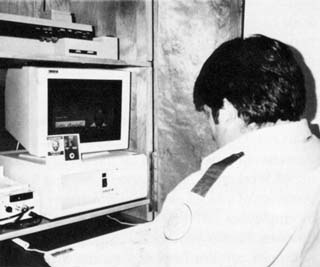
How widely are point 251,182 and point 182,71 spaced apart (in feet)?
2.75

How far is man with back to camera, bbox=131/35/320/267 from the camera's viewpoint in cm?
95

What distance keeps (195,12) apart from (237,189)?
921 millimetres

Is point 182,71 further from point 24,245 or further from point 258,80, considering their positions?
point 24,245

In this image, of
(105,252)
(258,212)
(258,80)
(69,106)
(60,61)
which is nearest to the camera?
(258,212)

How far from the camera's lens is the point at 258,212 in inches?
37.1

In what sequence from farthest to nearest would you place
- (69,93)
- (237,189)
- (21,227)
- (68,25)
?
(68,25), (69,93), (21,227), (237,189)

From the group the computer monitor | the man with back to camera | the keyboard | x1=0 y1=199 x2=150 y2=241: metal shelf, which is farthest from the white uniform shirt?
the computer monitor

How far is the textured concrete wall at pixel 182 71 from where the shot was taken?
1.63 metres

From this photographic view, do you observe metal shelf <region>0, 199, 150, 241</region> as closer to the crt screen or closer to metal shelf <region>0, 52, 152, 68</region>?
the crt screen

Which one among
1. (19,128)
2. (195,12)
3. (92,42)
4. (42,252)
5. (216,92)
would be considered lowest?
(42,252)

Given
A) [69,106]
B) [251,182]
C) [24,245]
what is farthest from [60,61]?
[251,182]

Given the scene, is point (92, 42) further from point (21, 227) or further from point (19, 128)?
point (21, 227)

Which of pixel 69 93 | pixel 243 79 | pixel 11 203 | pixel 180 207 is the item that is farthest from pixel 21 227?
pixel 243 79

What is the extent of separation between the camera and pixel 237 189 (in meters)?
0.96
